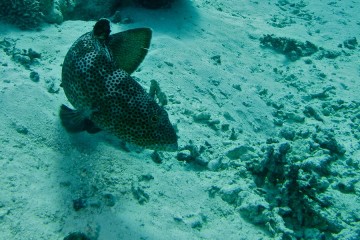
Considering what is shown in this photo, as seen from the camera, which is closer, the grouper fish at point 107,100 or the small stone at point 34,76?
Result: the grouper fish at point 107,100

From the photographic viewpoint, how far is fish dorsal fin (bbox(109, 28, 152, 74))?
140 inches

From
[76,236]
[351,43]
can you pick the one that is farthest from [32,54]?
[351,43]

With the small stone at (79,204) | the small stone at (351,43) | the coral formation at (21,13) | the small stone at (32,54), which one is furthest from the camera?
the small stone at (351,43)

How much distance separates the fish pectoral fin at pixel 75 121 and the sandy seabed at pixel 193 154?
0.15m

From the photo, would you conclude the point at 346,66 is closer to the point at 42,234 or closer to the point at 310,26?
the point at 310,26

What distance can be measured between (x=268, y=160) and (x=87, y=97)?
2.49 meters

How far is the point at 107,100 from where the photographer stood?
3039mm

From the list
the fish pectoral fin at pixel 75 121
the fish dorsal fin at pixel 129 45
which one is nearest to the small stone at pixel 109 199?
the fish pectoral fin at pixel 75 121

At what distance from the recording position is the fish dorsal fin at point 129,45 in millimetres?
3568

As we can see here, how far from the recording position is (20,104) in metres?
3.70

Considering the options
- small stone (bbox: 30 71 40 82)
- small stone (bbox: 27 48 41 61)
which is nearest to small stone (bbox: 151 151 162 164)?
small stone (bbox: 30 71 40 82)

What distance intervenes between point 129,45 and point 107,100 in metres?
0.91

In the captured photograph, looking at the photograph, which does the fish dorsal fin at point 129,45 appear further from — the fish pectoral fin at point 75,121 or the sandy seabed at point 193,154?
the sandy seabed at point 193,154

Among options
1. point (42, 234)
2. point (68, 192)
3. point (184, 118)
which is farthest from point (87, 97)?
point (184, 118)
